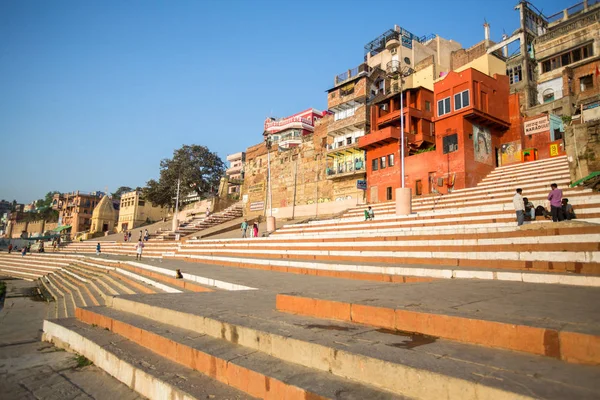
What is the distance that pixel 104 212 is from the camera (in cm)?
5519

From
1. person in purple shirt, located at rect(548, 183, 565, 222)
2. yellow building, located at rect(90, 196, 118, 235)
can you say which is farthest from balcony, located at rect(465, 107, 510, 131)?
yellow building, located at rect(90, 196, 118, 235)

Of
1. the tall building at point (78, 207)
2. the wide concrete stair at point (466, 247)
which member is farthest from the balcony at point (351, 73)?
the tall building at point (78, 207)

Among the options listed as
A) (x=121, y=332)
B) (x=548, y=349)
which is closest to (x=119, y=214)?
(x=121, y=332)

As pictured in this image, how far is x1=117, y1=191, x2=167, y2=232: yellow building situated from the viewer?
55.1 meters

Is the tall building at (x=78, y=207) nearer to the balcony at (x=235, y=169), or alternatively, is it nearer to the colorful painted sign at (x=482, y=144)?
the balcony at (x=235, y=169)

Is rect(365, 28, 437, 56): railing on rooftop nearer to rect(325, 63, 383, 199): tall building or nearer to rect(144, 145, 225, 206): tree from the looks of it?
rect(325, 63, 383, 199): tall building

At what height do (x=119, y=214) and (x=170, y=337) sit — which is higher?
(x=119, y=214)

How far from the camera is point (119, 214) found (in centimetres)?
5816

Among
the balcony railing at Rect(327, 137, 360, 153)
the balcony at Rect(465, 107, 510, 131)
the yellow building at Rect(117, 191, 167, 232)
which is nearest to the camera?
the balcony at Rect(465, 107, 510, 131)

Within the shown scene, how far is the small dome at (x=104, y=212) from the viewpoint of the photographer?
5475 centimetres

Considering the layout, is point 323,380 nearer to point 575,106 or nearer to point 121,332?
point 121,332

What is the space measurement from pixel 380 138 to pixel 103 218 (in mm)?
49657

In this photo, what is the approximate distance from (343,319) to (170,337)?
5.74 feet

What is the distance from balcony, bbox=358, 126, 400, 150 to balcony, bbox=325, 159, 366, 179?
219 centimetres
